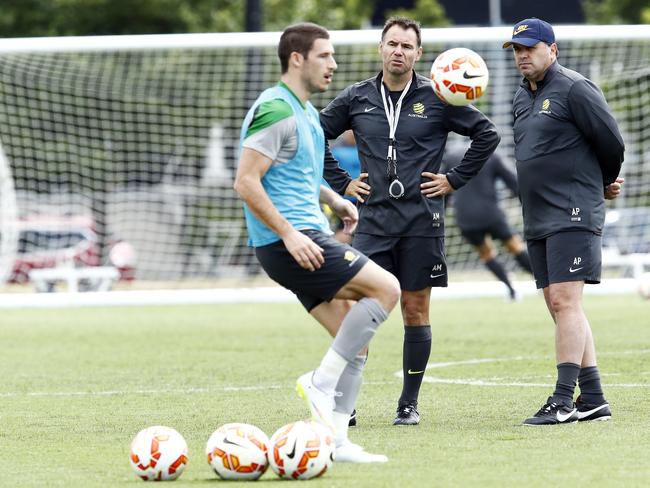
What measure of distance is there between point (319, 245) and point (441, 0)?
45786 millimetres

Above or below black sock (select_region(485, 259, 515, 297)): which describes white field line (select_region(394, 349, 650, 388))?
above

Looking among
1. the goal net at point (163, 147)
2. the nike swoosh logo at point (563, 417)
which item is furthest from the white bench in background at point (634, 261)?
the nike swoosh logo at point (563, 417)

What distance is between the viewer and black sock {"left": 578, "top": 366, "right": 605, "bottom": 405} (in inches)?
334

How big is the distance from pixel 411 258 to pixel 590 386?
4.34 feet

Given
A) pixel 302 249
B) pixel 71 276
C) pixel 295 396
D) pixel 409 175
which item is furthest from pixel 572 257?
pixel 71 276

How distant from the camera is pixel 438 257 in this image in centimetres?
872

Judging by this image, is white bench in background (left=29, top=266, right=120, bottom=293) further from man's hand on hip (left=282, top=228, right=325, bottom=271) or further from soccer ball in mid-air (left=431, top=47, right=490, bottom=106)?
man's hand on hip (left=282, top=228, right=325, bottom=271)

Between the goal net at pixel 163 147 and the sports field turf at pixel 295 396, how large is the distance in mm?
5269

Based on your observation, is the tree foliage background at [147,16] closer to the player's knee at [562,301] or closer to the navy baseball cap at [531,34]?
the navy baseball cap at [531,34]

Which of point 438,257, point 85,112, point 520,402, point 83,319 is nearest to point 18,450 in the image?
point 438,257

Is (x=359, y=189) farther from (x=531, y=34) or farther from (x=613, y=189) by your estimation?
(x=613, y=189)

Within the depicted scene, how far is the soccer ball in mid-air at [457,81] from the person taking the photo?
843cm

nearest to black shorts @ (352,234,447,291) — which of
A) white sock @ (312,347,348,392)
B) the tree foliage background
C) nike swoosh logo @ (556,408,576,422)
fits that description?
nike swoosh logo @ (556,408,576,422)

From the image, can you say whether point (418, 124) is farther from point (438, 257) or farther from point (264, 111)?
point (264, 111)
